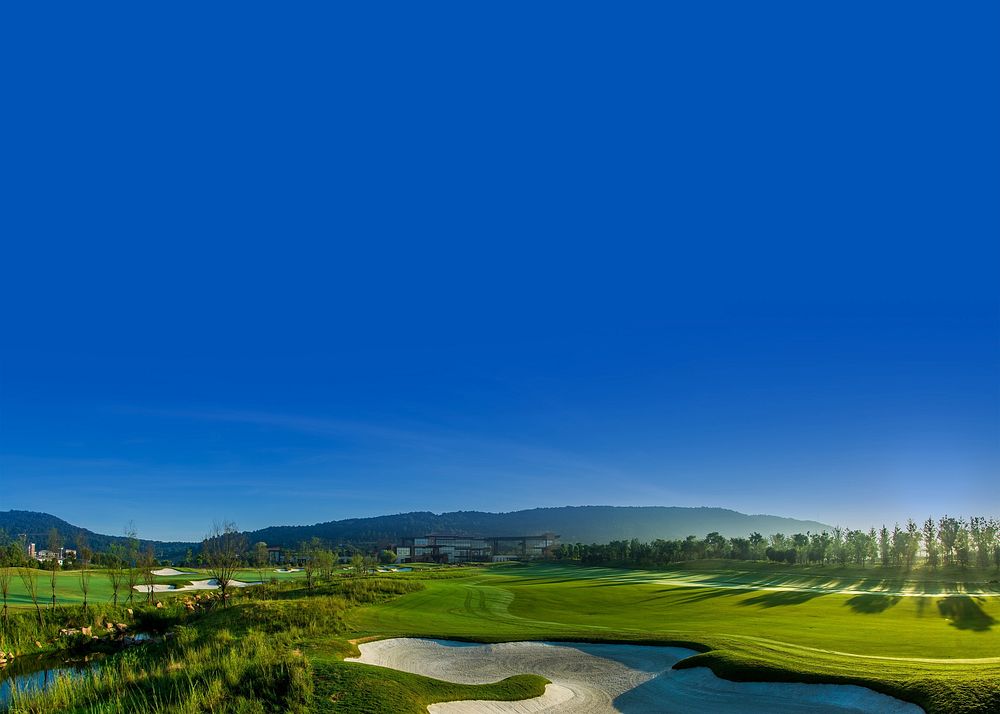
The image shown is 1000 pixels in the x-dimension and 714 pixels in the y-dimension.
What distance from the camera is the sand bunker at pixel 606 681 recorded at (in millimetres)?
16281

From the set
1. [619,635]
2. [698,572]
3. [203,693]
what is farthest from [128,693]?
[698,572]

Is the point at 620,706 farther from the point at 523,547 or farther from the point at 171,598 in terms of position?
the point at 523,547

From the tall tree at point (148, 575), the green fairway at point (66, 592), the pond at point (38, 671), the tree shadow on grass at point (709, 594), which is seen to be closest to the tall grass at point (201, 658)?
the pond at point (38, 671)

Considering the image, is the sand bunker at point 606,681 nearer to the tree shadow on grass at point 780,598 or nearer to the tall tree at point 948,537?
the tree shadow on grass at point 780,598

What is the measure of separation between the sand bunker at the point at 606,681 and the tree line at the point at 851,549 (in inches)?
2940

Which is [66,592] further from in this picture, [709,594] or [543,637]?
[709,594]

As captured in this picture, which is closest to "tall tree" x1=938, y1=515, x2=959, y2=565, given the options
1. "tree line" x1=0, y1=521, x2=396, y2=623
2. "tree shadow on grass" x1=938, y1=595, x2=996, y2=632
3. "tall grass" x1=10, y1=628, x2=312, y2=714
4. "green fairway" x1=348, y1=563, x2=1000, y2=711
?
"green fairway" x1=348, y1=563, x2=1000, y2=711

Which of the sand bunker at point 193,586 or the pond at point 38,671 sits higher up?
the pond at point 38,671

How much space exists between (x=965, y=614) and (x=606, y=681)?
83.2 ft

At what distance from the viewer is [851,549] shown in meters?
90.2

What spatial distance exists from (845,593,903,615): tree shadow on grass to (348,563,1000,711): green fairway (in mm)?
61

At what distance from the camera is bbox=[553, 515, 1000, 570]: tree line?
264 feet

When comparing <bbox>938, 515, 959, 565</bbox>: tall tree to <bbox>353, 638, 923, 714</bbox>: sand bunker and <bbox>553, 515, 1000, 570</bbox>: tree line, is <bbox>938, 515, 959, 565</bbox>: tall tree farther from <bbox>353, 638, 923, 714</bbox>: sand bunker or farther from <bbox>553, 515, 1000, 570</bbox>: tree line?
<bbox>353, 638, 923, 714</bbox>: sand bunker

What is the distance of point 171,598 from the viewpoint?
43.9 metres
